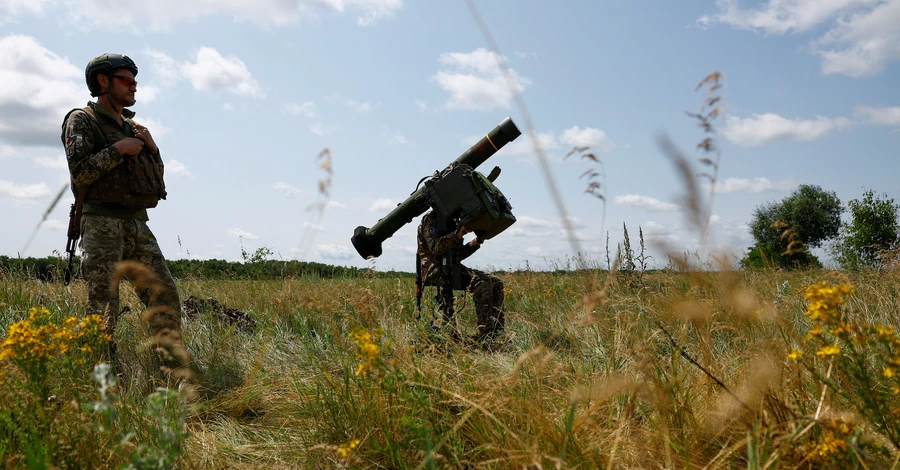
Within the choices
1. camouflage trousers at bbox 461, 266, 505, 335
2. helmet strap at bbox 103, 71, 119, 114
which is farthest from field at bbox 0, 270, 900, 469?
helmet strap at bbox 103, 71, 119, 114

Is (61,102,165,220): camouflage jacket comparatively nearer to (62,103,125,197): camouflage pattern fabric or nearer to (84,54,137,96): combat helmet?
(62,103,125,197): camouflage pattern fabric

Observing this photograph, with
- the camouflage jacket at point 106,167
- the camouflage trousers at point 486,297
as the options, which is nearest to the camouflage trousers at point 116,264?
the camouflage jacket at point 106,167

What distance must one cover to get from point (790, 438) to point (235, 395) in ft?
11.0

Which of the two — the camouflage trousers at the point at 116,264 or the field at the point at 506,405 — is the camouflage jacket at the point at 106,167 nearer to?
the camouflage trousers at the point at 116,264

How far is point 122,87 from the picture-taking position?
15.3ft

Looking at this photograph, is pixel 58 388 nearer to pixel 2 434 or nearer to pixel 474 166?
pixel 2 434

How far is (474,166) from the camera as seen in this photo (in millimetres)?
5344

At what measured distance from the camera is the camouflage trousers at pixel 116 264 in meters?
4.34

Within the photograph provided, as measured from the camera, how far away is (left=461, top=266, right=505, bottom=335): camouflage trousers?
530 centimetres

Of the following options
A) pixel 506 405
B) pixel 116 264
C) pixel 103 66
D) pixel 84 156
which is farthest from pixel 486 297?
pixel 103 66

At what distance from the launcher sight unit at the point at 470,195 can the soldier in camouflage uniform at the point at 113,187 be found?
7.11 ft

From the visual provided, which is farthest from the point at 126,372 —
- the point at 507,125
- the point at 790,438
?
the point at 790,438

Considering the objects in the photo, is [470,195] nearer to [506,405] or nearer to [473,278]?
[473,278]

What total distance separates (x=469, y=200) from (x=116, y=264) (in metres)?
2.76
